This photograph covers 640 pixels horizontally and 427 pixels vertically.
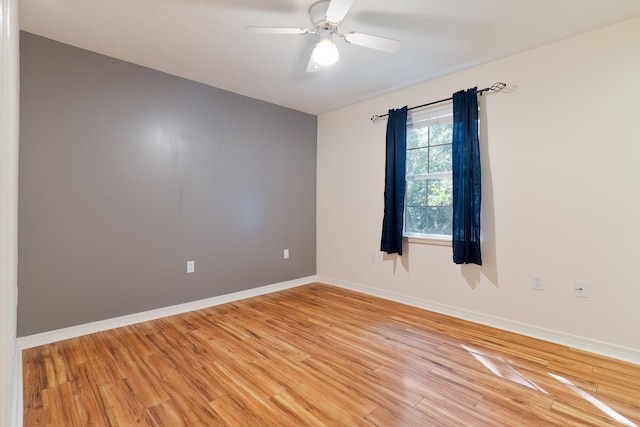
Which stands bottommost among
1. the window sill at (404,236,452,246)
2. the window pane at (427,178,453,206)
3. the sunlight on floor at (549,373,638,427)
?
the sunlight on floor at (549,373,638,427)

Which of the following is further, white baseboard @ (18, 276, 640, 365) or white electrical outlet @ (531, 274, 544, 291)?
white electrical outlet @ (531, 274, 544, 291)

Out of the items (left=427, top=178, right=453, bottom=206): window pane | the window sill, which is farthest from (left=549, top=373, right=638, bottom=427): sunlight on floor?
(left=427, top=178, right=453, bottom=206): window pane

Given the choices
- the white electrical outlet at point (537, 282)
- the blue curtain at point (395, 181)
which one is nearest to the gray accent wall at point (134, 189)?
the blue curtain at point (395, 181)

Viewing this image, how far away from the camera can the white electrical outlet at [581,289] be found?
7.88 feet

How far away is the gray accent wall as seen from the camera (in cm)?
243

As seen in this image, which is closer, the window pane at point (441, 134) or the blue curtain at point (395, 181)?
the window pane at point (441, 134)

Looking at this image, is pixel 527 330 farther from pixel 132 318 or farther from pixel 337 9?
pixel 132 318

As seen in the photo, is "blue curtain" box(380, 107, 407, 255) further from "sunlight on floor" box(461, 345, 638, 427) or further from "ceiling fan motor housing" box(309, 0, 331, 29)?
"ceiling fan motor housing" box(309, 0, 331, 29)

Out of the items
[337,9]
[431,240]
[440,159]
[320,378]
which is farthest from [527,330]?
[337,9]

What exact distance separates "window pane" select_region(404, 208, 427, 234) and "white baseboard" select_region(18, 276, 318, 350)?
5.76 ft

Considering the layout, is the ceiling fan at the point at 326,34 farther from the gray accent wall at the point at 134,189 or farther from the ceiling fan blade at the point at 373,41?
the gray accent wall at the point at 134,189

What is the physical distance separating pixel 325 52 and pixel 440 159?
178 centimetres

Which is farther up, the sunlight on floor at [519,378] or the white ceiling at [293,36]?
the white ceiling at [293,36]

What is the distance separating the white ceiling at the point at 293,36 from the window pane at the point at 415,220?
4.58 ft
